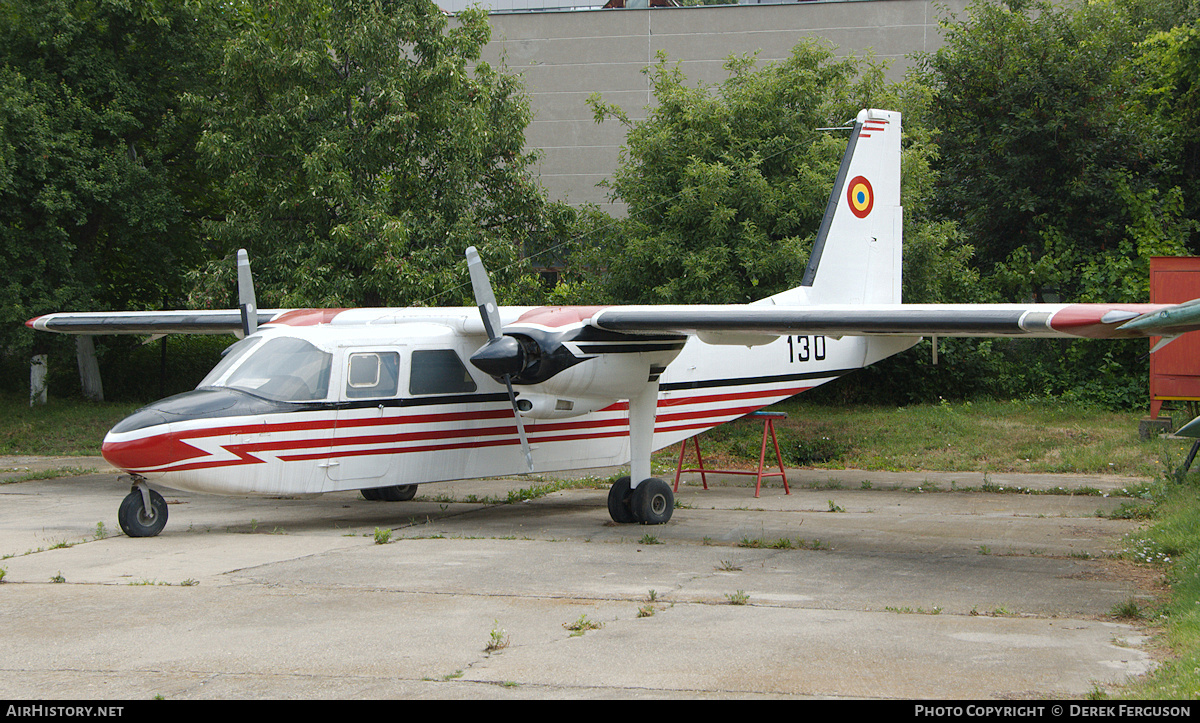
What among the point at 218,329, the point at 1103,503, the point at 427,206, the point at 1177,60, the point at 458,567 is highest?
the point at 1177,60

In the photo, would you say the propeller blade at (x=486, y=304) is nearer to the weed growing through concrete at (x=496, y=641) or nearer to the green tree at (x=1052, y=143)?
the weed growing through concrete at (x=496, y=641)

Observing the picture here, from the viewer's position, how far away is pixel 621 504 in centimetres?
1157

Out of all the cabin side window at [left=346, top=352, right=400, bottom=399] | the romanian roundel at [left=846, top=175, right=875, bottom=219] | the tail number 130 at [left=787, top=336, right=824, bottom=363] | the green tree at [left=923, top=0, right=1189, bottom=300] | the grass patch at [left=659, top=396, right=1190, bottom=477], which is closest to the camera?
the cabin side window at [left=346, top=352, right=400, bottom=399]

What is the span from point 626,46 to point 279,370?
2236 centimetres

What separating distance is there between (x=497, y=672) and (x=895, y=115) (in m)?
11.9

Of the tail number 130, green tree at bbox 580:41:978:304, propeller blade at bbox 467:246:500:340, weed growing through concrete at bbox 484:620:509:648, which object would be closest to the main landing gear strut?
propeller blade at bbox 467:246:500:340

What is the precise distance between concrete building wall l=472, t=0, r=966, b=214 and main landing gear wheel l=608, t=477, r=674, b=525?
1892cm

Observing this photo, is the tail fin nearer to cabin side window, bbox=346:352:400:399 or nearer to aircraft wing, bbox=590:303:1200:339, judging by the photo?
aircraft wing, bbox=590:303:1200:339

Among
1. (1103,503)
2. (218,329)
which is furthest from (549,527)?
(1103,503)

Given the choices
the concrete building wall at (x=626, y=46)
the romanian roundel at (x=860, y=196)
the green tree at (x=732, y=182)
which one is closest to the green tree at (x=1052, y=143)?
the concrete building wall at (x=626, y=46)

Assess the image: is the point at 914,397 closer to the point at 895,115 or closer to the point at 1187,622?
the point at 895,115

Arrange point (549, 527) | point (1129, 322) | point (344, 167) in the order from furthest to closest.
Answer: point (344, 167), point (549, 527), point (1129, 322)

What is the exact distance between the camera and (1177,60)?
70.6 feet

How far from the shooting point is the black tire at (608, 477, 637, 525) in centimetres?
1155
